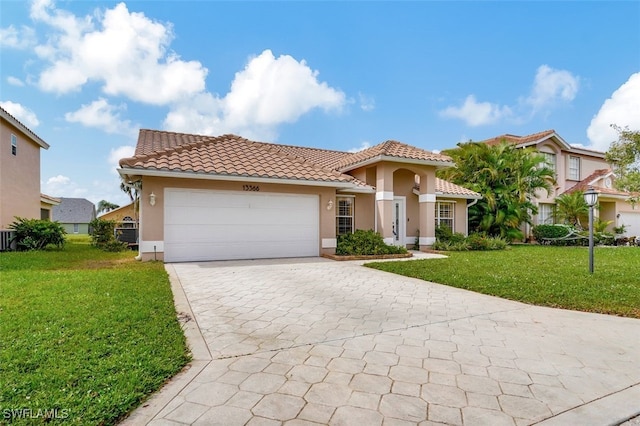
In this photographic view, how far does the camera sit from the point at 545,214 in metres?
24.0

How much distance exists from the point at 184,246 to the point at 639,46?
18790 millimetres

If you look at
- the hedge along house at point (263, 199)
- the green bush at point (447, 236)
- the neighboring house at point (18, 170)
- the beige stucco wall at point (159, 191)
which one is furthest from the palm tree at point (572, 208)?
the neighboring house at point (18, 170)

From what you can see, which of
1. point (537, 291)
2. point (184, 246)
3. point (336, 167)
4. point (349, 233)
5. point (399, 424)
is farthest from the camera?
point (336, 167)

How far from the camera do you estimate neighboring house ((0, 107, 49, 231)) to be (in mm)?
15859

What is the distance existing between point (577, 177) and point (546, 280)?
2353 centimetres

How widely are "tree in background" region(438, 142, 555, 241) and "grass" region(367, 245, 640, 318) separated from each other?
7.45 m

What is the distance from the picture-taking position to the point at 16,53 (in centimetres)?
1021

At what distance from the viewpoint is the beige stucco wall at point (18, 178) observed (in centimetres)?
1589

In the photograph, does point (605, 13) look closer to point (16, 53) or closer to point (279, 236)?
point (279, 236)

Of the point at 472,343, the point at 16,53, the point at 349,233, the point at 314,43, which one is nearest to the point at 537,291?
the point at 472,343

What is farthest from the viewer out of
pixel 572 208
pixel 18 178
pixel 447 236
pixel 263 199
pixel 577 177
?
pixel 577 177

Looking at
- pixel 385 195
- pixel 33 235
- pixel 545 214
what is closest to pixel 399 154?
pixel 385 195

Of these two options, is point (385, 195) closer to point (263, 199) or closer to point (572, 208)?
point (263, 199)

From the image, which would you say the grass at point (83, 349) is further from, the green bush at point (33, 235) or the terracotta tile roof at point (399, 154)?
the terracotta tile roof at point (399, 154)
